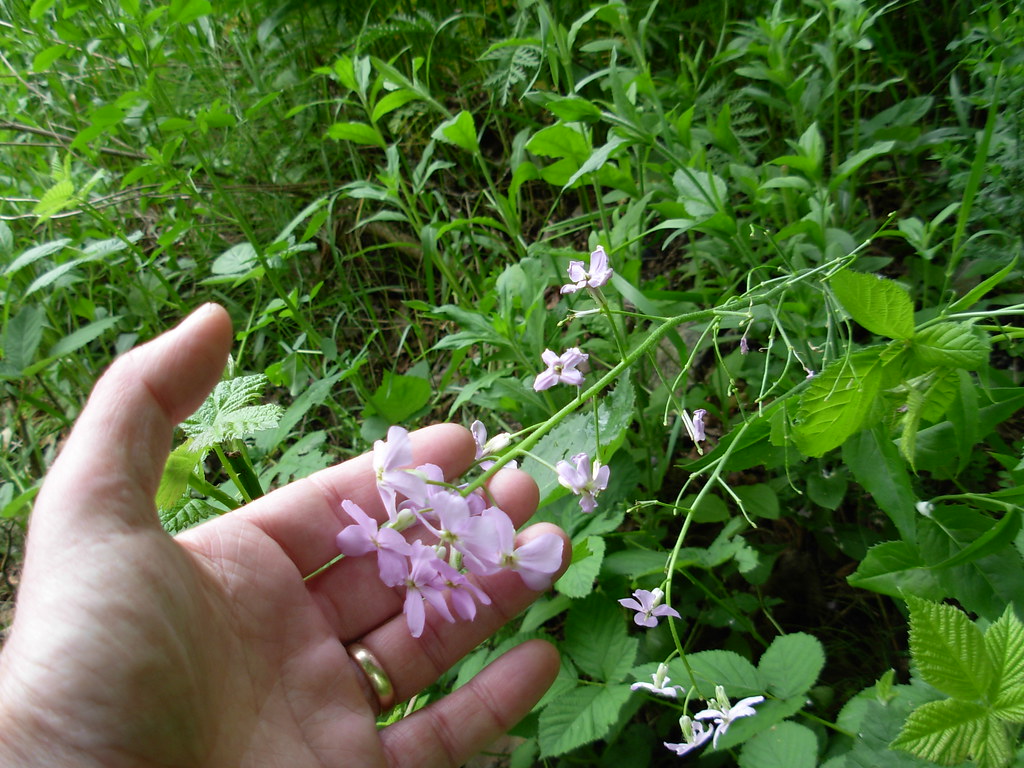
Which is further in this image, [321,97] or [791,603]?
[321,97]

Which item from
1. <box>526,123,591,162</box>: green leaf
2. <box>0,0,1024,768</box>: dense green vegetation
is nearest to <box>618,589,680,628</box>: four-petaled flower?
<box>0,0,1024,768</box>: dense green vegetation

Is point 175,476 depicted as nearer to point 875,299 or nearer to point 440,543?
point 440,543

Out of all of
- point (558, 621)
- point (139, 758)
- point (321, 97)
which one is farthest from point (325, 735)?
point (321, 97)

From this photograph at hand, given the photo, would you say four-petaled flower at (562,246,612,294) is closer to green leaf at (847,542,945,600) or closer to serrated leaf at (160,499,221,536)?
green leaf at (847,542,945,600)

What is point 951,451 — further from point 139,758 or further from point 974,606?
point 139,758

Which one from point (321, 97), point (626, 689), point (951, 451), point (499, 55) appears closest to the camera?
point (951, 451)

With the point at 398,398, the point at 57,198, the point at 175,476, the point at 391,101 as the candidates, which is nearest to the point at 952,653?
the point at 175,476
